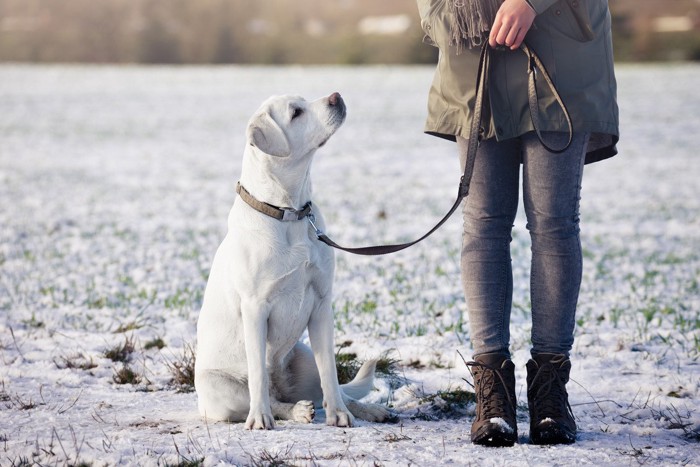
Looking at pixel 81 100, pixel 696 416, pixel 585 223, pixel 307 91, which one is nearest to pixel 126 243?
pixel 585 223

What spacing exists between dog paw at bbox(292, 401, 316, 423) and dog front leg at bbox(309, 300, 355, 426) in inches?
2.9

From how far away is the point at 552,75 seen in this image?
10.5 feet

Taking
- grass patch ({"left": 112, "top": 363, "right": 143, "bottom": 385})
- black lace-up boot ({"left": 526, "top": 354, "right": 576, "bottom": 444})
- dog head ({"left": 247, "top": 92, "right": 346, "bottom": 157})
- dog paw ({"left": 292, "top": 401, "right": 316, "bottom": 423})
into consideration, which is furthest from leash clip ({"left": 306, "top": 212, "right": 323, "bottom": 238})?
grass patch ({"left": 112, "top": 363, "right": 143, "bottom": 385})

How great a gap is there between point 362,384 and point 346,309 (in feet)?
5.53

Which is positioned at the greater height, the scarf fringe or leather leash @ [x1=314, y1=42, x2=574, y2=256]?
the scarf fringe

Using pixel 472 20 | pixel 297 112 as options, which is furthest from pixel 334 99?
pixel 472 20

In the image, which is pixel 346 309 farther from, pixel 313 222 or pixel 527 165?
pixel 527 165

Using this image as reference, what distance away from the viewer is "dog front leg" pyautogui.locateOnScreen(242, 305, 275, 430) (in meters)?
3.49

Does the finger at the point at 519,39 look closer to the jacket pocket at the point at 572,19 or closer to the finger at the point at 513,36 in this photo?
the finger at the point at 513,36

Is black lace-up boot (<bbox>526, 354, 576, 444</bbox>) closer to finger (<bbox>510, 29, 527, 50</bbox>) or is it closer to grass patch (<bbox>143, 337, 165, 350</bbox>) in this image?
finger (<bbox>510, 29, 527, 50</bbox>)

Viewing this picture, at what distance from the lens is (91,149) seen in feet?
58.0

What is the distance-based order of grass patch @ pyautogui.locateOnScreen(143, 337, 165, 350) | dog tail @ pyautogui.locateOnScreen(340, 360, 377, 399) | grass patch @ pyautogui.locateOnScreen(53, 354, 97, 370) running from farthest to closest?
grass patch @ pyautogui.locateOnScreen(143, 337, 165, 350)
grass patch @ pyautogui.locateOnScreen(53, 354, 97, 370)
dog tail @ pyautogui.locateOnScreen(340, 360, 377, 399)

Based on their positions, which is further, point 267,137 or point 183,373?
point 183,373

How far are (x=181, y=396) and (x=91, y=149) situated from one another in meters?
14.5
